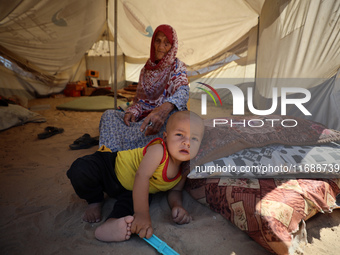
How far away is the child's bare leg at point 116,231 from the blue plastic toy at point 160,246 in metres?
0.11

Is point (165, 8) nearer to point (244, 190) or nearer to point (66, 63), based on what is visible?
point (66, 63)

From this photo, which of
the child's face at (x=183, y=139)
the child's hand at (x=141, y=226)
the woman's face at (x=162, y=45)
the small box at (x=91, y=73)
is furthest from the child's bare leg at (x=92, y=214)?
the small box at (x=91, y=73)

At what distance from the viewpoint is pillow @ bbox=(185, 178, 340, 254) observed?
982 millimetres

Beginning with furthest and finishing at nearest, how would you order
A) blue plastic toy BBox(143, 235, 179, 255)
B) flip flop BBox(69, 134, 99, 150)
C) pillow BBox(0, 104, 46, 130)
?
pillow BBox(0, 104, 46, 130)
flip flop BBox(69, 134, 99, 150)
blue plastic toy BBox(143, 235, 179, 255)

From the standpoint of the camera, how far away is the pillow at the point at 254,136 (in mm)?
1360

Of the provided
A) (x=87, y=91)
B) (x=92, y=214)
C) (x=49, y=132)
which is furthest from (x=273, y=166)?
(x=87, y=91)

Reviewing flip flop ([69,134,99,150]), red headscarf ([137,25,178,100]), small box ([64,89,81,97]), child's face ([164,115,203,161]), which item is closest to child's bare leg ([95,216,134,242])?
child's face ([164,115,203,161])

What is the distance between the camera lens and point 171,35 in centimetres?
203

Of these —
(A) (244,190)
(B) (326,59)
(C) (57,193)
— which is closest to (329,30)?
(B) (326,59)

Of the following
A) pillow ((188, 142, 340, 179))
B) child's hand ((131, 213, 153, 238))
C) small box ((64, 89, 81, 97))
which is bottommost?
child's hand ((131, 213, 153, 238))

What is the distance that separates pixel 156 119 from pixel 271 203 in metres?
0.91

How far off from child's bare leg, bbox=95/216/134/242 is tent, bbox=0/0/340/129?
2326 mm

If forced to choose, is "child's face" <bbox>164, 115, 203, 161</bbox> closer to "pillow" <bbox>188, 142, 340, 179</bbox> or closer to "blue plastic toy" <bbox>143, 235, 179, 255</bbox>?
"pillow" <bbox>188, 142, 340, 179</bbox>

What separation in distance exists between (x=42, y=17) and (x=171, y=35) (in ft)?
10.1
